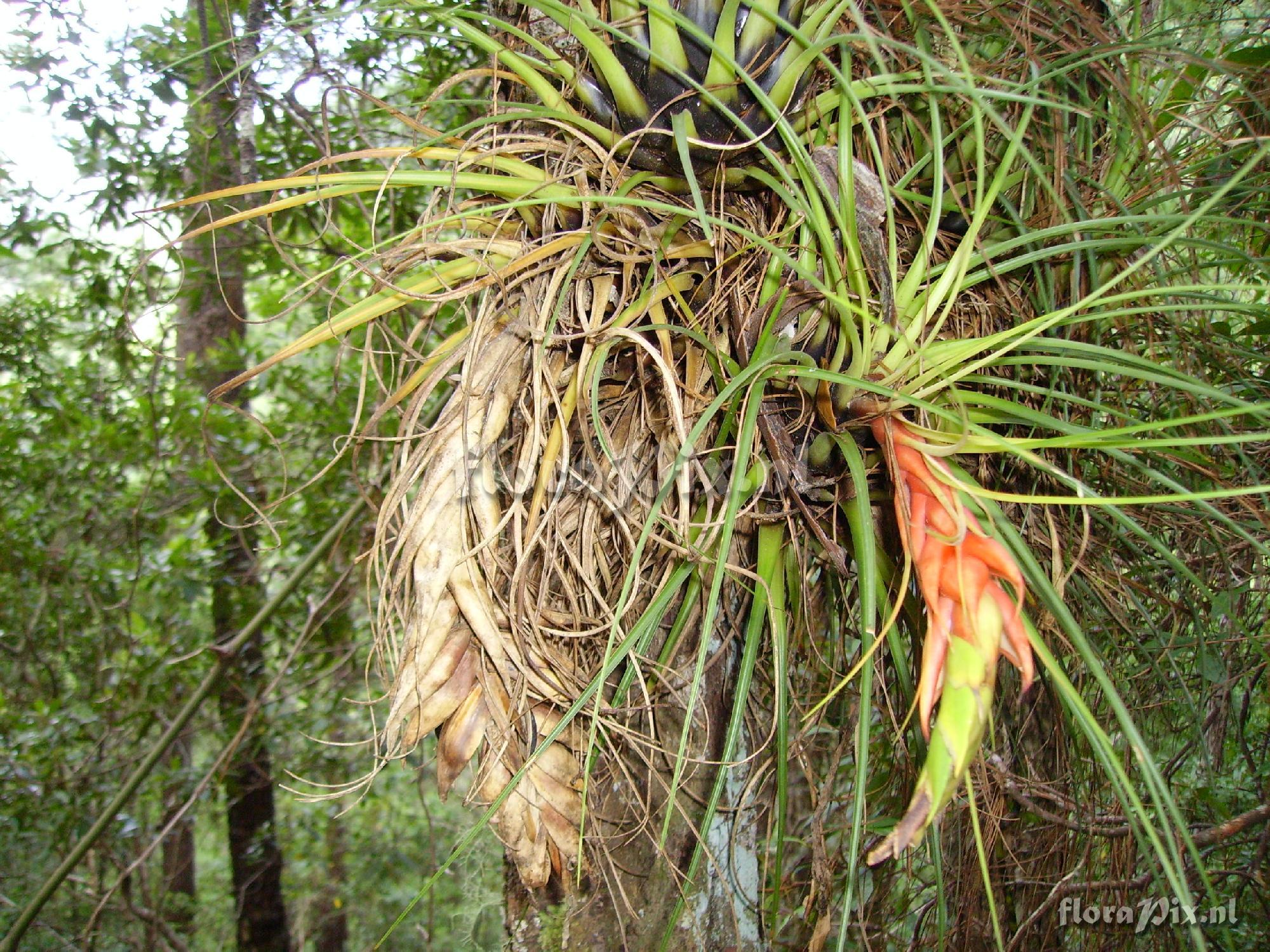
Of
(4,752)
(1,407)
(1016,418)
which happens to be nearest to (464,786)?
(4,752)

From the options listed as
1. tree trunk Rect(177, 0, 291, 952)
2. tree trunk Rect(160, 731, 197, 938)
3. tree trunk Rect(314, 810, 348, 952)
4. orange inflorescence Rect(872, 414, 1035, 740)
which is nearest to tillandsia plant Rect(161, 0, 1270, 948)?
orange inflorescence Rect(872, 414, 1035, 740)

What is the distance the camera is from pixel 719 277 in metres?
0.64

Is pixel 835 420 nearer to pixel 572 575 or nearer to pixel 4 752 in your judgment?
pixel 572 575

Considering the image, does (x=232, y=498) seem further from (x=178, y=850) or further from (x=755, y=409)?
(x=755, y=409)

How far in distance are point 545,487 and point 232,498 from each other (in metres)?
1.28

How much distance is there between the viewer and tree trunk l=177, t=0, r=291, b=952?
1095 millimetres

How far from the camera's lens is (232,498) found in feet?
5.42

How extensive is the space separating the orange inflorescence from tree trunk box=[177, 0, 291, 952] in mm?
522

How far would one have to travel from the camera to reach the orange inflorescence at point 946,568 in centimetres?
45

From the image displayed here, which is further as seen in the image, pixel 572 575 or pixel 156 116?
pixel 156 116

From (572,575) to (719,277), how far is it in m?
0.27

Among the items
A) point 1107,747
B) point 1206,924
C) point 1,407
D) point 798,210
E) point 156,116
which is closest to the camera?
point 1107,747

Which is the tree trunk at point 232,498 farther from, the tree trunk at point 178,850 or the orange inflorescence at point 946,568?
the orange inflorescence at point 946,568

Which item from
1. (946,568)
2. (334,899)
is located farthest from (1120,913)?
(334,899)
